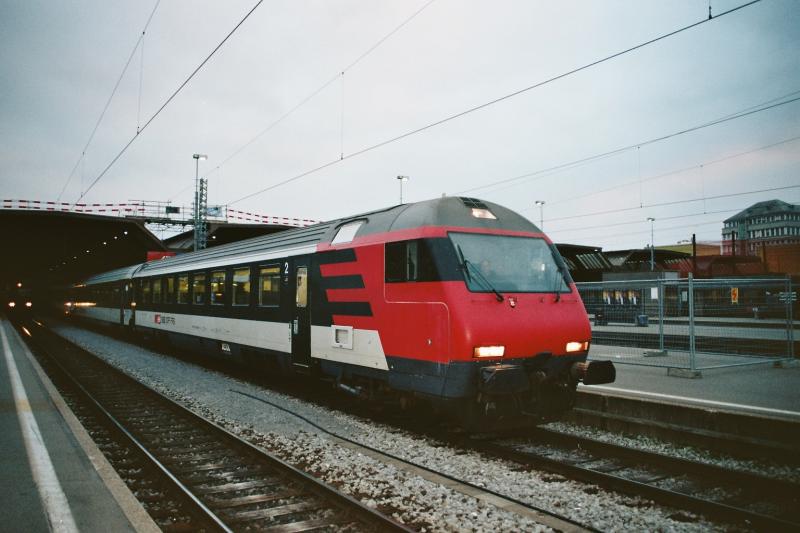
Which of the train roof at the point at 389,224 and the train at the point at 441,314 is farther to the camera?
the train roof at the point at 389,224

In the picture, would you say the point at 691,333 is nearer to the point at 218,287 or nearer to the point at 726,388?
the point at 726,388

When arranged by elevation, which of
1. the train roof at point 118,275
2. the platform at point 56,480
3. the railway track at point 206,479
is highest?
the train roof at point 118,275

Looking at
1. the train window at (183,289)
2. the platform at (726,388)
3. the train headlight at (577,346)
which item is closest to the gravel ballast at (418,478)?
the train headlight at (577,346)

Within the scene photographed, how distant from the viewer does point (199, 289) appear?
13.5 meters

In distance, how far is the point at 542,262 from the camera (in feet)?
23.6

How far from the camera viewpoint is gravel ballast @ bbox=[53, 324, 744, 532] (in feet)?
14.5

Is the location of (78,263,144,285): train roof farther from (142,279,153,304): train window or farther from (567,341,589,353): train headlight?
(567,341,589,353): train headlight

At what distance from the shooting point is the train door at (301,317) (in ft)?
28.5

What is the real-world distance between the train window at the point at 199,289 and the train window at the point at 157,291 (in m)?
3.59

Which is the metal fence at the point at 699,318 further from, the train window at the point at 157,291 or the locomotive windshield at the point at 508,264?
the train window at the point at 157,291

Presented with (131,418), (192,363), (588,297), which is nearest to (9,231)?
(192,363)

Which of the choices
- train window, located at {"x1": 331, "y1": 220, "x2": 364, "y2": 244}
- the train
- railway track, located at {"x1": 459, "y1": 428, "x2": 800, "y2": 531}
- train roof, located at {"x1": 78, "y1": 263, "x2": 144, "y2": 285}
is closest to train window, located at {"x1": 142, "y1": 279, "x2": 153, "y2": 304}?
train roof, located at {"x1": 78, "y1": 263, "x2": 144, "y2": 285}

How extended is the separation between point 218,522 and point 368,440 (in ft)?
9.35

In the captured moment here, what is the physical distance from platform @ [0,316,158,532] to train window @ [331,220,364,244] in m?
4.14
